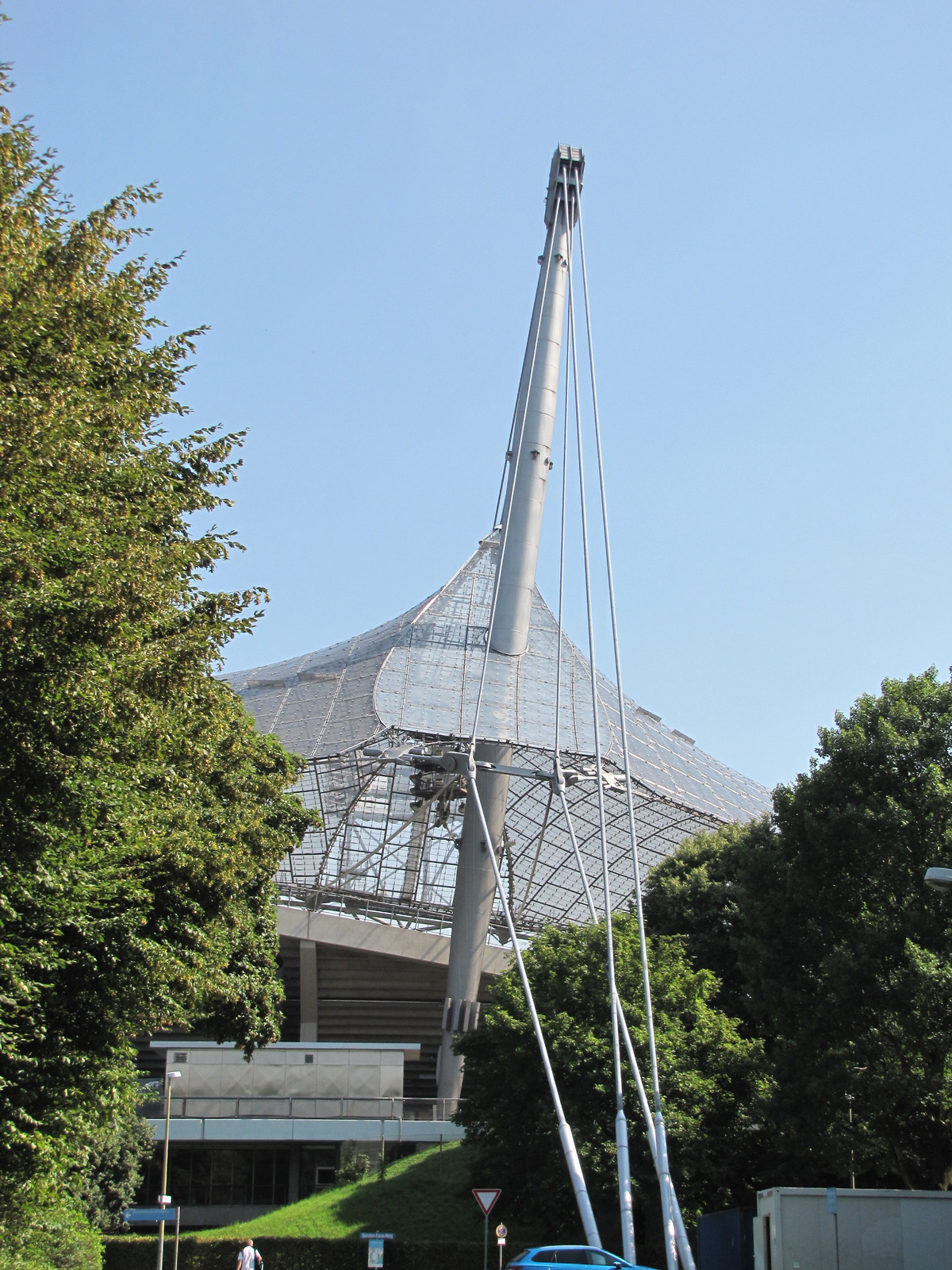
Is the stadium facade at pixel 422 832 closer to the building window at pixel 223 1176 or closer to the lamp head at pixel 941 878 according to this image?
the building window at pixel 223 1176

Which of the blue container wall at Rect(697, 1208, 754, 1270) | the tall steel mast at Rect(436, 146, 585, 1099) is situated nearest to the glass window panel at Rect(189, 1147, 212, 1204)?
the tall steel mast at Rect(436, 146, 585, 1099)

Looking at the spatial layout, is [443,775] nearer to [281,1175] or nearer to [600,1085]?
[281,1175]

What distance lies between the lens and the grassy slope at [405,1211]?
33.8 metres

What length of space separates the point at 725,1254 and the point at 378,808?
3584 cm

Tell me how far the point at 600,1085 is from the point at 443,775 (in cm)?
2201

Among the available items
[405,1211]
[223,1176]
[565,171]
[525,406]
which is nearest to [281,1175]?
[223,1176]

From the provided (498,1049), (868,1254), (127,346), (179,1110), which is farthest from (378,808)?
(127,346)

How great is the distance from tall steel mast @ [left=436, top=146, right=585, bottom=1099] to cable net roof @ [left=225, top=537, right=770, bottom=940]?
3146 millimetres

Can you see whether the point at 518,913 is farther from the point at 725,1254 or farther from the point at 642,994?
the point at 725,1254

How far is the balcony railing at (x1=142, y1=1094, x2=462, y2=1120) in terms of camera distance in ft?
146

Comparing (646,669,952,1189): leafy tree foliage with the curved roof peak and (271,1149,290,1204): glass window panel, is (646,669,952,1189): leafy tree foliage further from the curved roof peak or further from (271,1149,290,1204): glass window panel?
(271,1149,290,1204): glass window panel

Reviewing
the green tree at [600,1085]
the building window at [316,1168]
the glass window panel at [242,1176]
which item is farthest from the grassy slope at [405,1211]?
the glass window panel at [242,1176]

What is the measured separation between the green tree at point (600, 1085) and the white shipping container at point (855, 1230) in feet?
18.0

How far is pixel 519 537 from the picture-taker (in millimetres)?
44094
